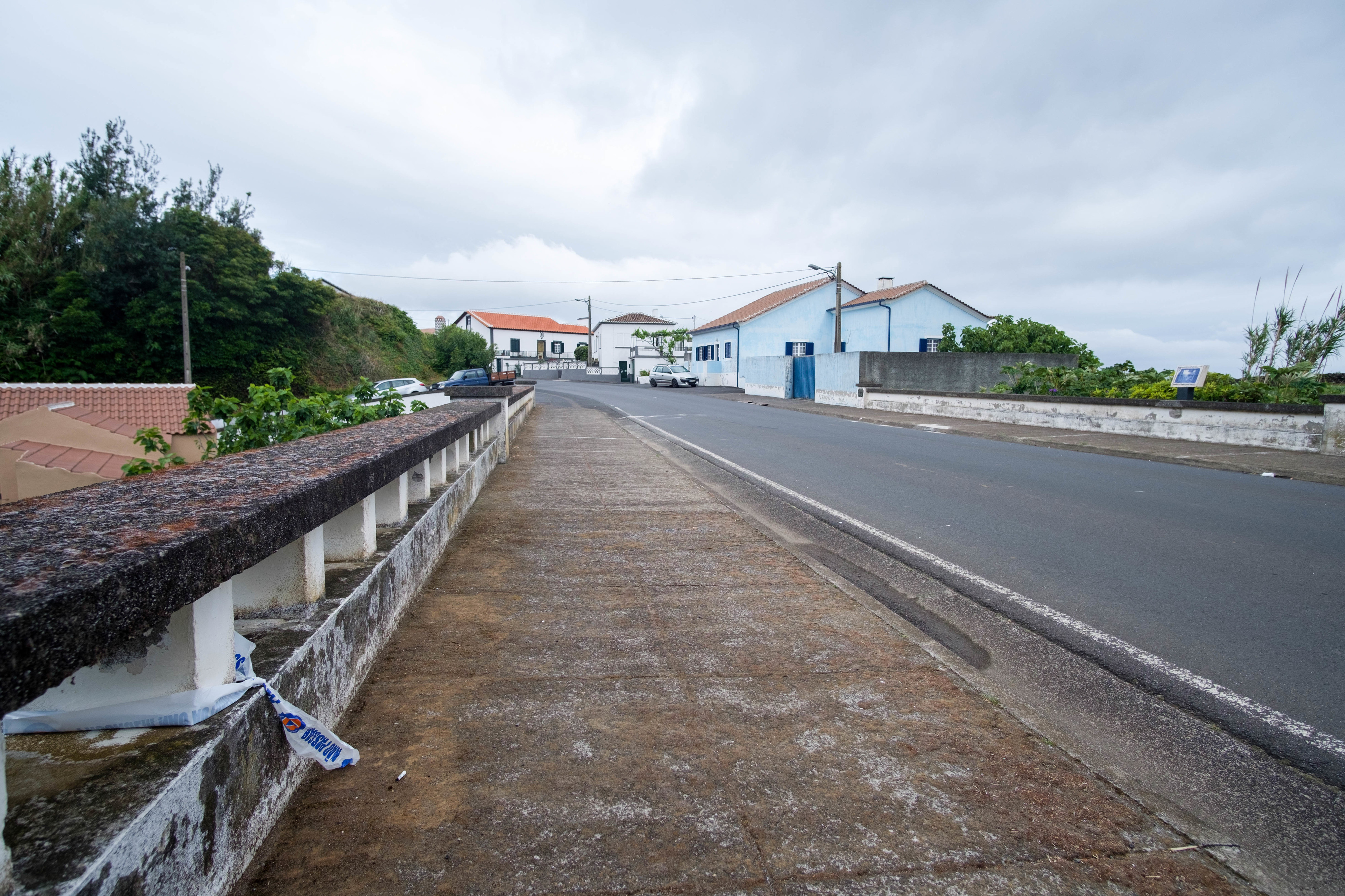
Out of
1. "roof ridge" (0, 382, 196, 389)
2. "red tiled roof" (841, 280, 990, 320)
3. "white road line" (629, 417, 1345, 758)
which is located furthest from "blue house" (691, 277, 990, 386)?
"white road line" (629, 417, 1345, 758)

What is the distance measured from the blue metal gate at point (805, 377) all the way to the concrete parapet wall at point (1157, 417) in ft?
38.2

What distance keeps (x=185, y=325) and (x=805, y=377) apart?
82.8 feet

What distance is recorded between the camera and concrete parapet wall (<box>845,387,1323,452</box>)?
12.4 metres

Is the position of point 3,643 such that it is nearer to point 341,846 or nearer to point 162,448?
point 341,846

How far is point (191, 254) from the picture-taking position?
104 feet

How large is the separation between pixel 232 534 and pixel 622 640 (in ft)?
7.24

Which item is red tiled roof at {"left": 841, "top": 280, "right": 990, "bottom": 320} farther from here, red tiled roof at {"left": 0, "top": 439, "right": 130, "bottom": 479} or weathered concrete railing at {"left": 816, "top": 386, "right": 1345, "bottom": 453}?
red tiled roof at {"left": 0, "top": 439, "right": 130, "bottom": 479}

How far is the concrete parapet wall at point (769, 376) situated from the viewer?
116ft

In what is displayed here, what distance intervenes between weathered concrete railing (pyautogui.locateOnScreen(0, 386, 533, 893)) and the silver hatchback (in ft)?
148

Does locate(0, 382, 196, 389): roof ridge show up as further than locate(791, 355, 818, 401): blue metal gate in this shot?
No

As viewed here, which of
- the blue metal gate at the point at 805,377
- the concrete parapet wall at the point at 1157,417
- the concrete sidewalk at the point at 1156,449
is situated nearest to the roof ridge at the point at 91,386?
the concrete sidewalk at the point at 1156,449

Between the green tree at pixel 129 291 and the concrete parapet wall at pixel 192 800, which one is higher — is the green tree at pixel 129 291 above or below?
above

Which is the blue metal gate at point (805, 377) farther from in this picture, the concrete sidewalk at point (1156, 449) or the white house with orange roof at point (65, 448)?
the white house with orange roof at point (65, 448)

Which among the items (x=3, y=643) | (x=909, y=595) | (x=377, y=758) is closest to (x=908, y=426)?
(x=909, y=595)
